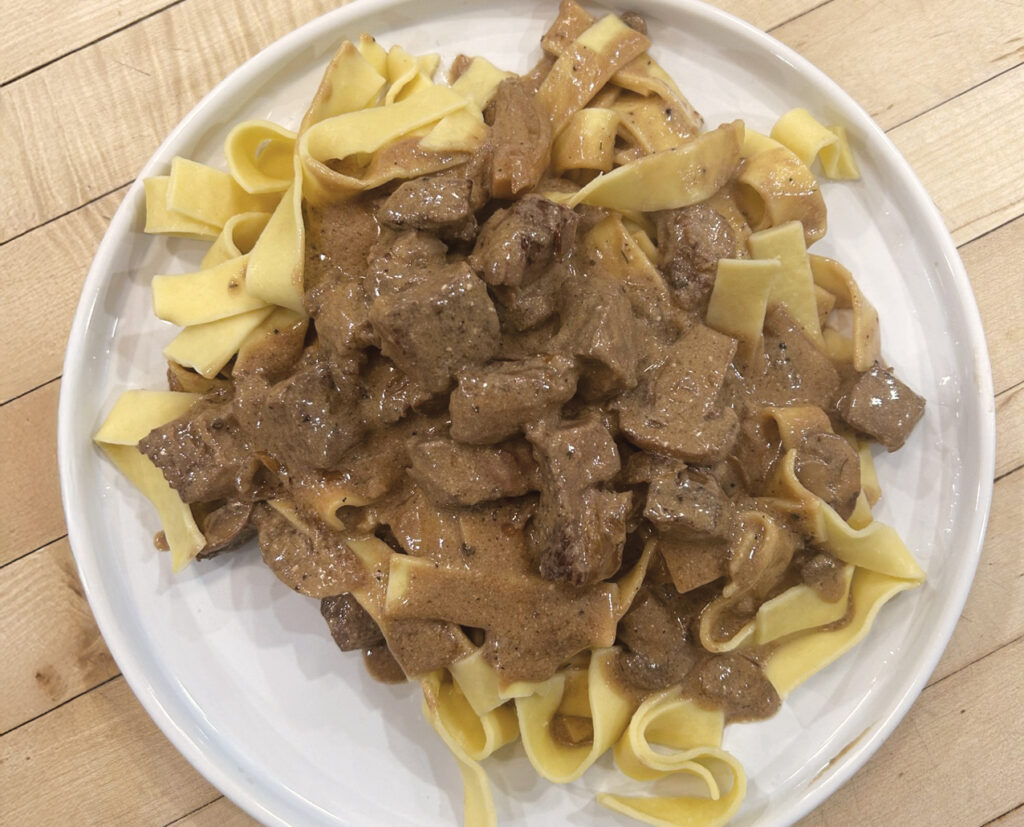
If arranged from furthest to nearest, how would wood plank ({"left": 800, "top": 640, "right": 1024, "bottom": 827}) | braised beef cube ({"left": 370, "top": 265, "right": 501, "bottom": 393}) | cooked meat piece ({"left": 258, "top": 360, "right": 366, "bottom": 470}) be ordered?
wood plank ({"left": 800, "top": 640, "right": 1024, "bottom": 827})
cooked meat piece ({"left": 258, "top": 360, "right": 366, "bottom": 470})
braised beef cube ({"left": 370, "top": 265, "right": 501, "bottom": 393})

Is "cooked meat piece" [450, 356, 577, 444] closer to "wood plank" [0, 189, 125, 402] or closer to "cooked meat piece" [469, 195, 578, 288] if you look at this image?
"cooked meat piece" [469, 195, 578, 288]

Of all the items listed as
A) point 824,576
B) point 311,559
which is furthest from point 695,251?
point 311,559

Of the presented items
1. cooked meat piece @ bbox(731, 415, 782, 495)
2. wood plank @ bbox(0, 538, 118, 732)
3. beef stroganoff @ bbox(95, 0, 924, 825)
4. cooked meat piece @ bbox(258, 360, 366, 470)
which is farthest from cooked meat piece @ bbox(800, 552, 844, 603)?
wood plank @ bbox(0, 538, 118, 732)

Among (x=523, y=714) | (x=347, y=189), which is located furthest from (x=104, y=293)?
(x=523, y=714)

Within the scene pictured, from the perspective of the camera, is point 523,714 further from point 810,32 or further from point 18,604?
point 810,32

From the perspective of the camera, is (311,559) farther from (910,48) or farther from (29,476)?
(910,48)

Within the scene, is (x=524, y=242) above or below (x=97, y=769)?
above
